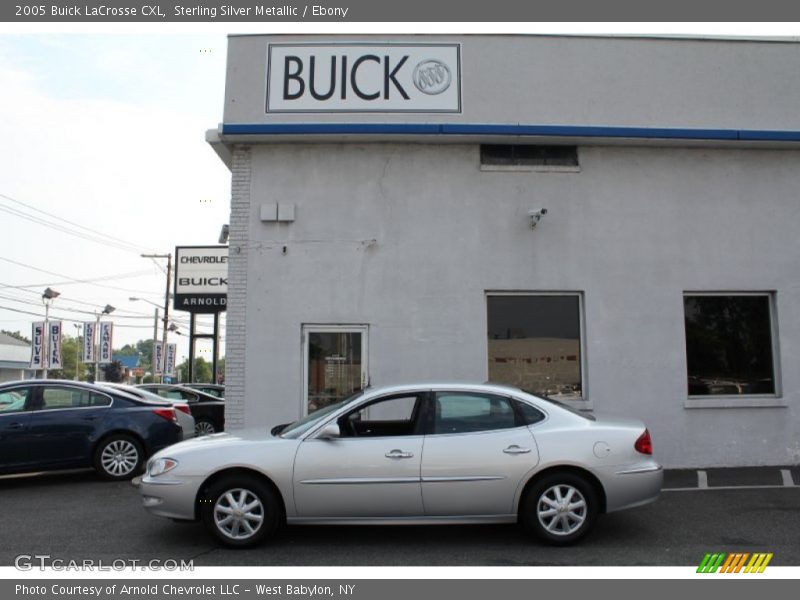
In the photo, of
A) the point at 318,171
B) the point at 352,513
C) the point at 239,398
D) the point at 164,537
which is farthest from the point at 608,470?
the point at 318,171

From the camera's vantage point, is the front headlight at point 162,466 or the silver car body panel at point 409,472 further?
the front headlight at point 162,466

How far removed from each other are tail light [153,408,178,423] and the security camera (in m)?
5.90

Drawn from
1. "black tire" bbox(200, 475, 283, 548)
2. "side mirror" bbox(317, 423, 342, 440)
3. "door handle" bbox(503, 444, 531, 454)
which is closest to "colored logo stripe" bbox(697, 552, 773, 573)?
"door handle" bbox(503, 444, 531, 454)

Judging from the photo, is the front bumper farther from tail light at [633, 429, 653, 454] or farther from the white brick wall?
tail light at [633, 429, 653, 454]

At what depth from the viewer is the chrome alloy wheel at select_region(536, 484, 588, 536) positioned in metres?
6.05

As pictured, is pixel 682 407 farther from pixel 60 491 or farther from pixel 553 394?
pixel 60 491

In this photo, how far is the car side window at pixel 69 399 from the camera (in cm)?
966

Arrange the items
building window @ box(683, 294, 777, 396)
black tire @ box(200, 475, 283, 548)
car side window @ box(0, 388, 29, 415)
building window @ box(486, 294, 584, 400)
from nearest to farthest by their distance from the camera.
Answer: black tire @ box(200, 475, 283, 548) < car side window @ box(0, 388, 29, 415) < building window @ box(486, 294, 584, 400) < building window @ box(683, 294, 777, 396)

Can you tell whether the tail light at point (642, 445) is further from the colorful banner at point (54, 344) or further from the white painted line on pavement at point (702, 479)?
the colorful banner at point (54, 344)

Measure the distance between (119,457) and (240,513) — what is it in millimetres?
4419

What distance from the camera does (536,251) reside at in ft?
32.5

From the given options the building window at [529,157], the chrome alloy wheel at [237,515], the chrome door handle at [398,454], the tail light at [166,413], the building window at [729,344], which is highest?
the building window at [529,157]

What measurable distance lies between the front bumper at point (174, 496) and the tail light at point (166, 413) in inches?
161

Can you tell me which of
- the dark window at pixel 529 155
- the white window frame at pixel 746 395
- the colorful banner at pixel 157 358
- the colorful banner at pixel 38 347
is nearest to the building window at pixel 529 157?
the dark window at pixel 529 155
